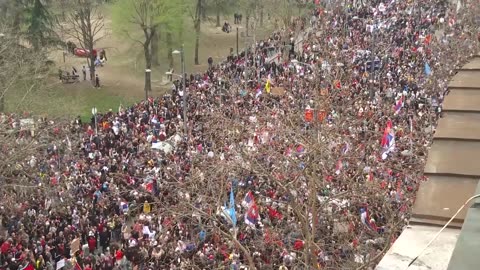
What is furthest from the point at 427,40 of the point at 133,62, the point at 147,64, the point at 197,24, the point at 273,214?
the point at 273,214

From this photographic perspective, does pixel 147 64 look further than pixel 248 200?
Yes

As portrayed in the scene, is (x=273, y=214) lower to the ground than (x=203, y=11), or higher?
lower

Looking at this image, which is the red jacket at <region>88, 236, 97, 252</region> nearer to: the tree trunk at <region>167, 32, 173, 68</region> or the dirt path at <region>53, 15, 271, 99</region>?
the dirt path at <region>53, 15, 271, 99</region>

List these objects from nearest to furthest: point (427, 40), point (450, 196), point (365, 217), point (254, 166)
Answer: point (450, 196) → point (254, 166) → point (365, 217) → point (427, 40)

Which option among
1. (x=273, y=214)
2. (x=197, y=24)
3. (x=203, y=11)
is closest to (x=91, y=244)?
(x=273, y=214)

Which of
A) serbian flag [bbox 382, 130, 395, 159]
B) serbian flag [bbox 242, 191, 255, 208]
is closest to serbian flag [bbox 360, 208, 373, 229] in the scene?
serbian flag [bbox 242, 191, 255, 208]

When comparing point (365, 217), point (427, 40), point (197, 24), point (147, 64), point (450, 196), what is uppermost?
point (450, 196)

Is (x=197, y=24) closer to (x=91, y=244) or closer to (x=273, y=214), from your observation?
(x=273, y=214)

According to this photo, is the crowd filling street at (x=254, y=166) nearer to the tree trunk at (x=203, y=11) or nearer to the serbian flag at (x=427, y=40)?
the serbian flag at (x=427, y=40)

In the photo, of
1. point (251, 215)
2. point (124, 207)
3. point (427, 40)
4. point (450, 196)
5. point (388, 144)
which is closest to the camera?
point (450, 196)

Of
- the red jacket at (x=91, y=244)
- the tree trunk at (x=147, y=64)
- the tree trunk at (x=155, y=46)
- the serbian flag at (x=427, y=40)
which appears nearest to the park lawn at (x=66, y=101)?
the tree trunk at (x=147, y=64)
